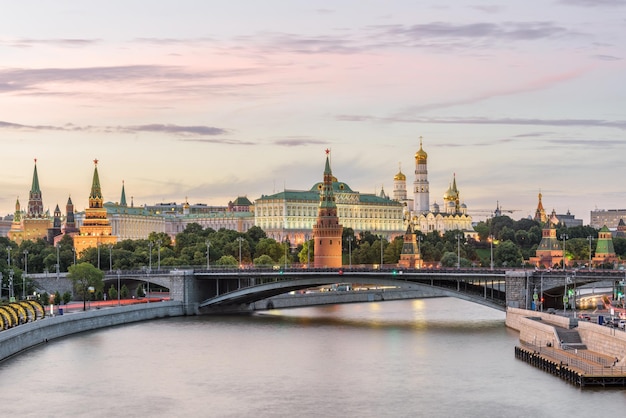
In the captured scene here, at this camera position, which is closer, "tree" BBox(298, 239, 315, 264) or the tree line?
the tree line

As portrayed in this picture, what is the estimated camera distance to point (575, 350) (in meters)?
Result: 59.6

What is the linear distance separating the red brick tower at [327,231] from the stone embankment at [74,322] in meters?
54.8

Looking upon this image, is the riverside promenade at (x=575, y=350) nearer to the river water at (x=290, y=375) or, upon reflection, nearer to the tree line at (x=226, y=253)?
the river water at (x=290, y=375)

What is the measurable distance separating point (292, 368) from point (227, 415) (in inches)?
521

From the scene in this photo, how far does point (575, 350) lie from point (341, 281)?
33015 millimetres

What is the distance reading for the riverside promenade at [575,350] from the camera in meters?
52.4

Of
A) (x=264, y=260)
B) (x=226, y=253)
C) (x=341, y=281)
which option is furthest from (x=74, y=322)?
A: (x=226, y=253)

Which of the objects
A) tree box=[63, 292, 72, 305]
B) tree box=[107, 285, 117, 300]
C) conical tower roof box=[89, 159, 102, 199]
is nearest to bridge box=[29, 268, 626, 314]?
tree box=[107, 285, 117, 300]

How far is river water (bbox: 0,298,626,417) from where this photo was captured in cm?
5003

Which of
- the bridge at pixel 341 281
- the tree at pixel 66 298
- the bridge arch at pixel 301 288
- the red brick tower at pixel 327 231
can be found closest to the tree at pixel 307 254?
the red brick tower at pixel 327 231

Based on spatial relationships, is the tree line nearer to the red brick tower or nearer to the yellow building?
the red brick tower

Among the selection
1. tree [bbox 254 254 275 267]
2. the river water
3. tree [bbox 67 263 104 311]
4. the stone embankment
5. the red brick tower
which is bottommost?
the river water

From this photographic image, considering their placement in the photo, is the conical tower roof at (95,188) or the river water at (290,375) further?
the conical tower roof at (95,188)

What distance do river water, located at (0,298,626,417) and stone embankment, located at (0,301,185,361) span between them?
0.73 meters
